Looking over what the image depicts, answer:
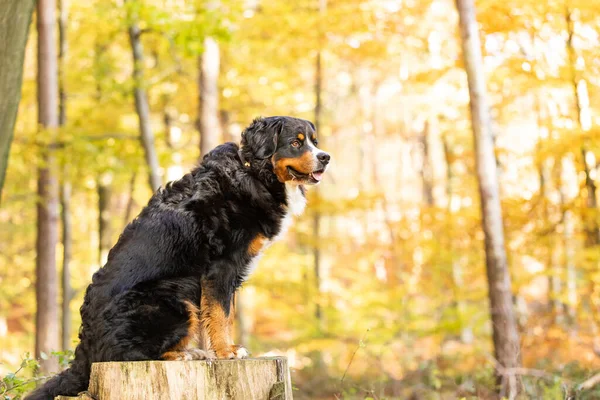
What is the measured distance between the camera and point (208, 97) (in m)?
11.8

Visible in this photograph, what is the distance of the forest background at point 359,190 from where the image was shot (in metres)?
9.81

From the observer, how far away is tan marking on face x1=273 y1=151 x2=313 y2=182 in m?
4.70

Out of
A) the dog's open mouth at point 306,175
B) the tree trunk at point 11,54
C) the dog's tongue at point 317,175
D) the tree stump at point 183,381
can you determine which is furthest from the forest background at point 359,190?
the dog's tongue at point 317,175

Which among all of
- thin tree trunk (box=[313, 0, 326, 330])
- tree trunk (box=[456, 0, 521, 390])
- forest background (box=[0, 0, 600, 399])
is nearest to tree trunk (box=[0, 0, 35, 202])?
forest background (box=[0, 0, 600, 399])

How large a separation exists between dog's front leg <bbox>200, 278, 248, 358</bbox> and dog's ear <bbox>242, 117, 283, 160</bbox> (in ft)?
3.24

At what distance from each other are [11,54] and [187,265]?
2582 millimetres

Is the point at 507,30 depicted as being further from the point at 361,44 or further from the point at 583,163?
the point at 361,44

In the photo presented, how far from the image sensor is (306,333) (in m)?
14.9

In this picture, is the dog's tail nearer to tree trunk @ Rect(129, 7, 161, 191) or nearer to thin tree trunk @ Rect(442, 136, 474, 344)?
tree trunk @ Rect(129, 7, 161, 191)

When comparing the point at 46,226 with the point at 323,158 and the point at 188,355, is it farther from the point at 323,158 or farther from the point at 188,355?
the point at 188,355

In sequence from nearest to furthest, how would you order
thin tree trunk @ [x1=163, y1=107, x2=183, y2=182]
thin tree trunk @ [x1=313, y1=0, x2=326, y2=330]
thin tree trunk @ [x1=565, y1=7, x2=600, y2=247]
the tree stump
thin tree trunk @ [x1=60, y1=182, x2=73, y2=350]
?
the tree stump, thin tree trunk @ [x1=565, y1=7, x2=600, y2=247], thin tree trunk @ [x1=60, y1=182, x2=73, y2=350], thin tree trunk @ [x1=313, y1=0, x2=326, y2=330], thin tree trunk @ [x1=163, y1=107, x2=183, y2=182]

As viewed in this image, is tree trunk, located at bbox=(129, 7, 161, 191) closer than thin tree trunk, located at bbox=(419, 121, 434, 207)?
Yes

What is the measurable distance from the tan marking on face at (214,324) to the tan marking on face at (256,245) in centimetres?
38

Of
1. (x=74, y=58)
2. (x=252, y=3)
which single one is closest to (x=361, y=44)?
(x=252, y=3)
